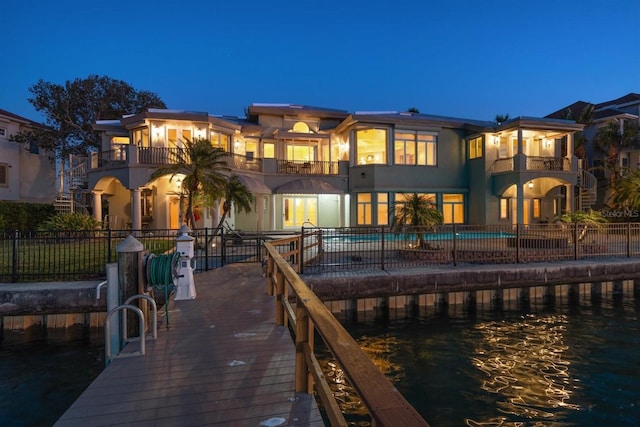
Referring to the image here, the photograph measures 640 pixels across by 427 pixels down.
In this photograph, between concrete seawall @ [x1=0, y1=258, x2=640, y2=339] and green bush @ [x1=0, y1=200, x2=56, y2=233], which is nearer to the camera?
concrete seawall @ [x1=0, y1=258, x2=640, y2=339]

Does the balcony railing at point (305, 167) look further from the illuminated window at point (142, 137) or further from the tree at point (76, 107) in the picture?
the tree at point (76, 107)

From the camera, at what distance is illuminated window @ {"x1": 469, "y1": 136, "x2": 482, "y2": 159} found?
24.4 metres

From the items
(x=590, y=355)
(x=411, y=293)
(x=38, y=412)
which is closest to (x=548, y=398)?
(x=590, y=355)

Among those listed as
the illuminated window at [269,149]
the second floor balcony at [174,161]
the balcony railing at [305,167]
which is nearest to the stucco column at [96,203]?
the second floor balcony at [174,161]

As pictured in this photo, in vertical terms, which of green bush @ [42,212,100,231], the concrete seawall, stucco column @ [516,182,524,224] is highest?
stucco column @ [516,182,524,224]

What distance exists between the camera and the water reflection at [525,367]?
583 centimetres

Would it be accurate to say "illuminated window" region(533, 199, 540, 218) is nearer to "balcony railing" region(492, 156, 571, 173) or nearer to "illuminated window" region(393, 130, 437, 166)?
"balcony railing" region(492, 156, 571, 173)

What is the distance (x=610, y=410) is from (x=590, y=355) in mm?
2523

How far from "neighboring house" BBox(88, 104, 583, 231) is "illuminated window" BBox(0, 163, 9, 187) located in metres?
7.48

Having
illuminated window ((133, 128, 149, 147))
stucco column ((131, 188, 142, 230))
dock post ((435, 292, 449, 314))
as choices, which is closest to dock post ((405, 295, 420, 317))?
dock post ((435, 292, 449, 314))

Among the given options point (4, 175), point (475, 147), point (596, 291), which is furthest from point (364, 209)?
point (4, 175)

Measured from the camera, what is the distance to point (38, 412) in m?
5.62

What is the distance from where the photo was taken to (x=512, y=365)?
7387 millimetres

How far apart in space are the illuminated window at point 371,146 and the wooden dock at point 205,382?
1884 cm
